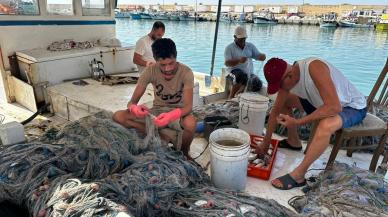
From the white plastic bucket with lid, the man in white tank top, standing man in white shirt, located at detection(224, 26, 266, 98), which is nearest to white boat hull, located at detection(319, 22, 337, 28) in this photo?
standing man in white shirt, located at detection(224, 26, 266, 98)

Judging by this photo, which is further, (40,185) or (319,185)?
(319,185)

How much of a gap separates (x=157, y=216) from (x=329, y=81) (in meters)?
1.64

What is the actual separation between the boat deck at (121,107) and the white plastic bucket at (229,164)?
21 centimetres

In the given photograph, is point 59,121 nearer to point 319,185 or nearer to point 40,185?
point 40,185

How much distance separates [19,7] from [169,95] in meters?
3.28

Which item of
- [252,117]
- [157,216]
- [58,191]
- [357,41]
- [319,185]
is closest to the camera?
[58,191]

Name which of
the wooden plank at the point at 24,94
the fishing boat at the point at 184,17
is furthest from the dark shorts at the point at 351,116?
the fishing boat at the point at 184,17

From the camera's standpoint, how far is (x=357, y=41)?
76.9 ft

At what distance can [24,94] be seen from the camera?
4.36 meters

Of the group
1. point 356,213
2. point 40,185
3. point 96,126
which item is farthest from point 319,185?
point 40,185

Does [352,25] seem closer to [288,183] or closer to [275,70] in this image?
[275,70]

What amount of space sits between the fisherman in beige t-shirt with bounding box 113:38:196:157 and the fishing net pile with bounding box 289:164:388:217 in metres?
1.17

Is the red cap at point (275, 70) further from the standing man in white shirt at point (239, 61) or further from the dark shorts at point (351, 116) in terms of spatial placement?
the standing man in white shirt at point (239, 61)

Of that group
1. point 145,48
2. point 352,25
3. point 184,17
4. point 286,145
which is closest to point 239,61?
point 145,48
